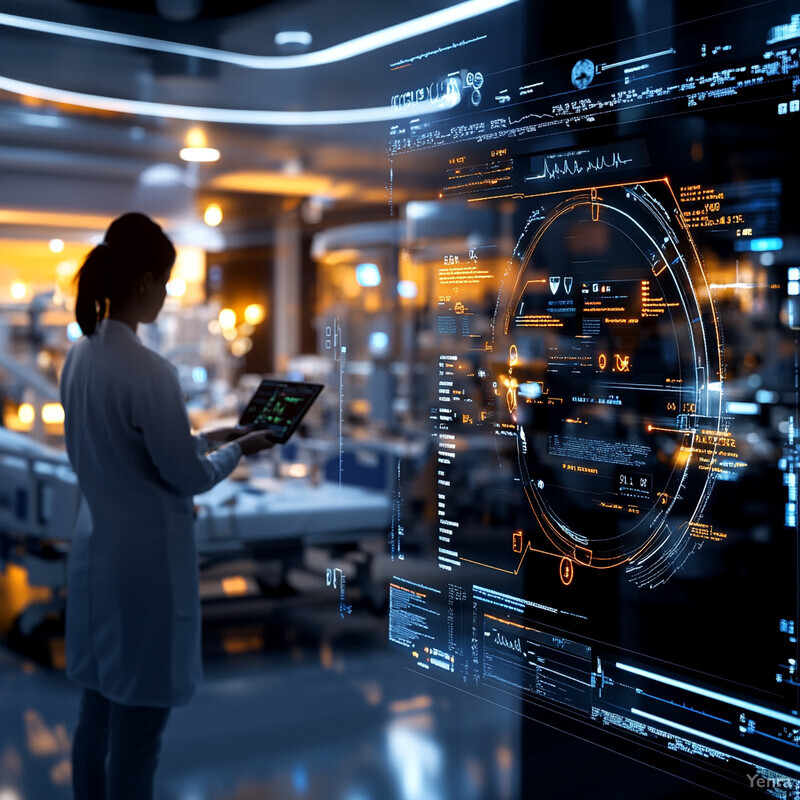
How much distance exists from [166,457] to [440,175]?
72cm

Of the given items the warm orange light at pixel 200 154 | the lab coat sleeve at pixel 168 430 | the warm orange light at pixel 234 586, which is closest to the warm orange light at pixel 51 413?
the warm orange light at pixel 234 586

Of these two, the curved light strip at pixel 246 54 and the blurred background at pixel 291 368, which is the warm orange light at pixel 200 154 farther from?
the curved light strip at pixel 246 54

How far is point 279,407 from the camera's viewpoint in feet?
6.49

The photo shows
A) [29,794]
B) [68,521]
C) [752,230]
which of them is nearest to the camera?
[752,230]

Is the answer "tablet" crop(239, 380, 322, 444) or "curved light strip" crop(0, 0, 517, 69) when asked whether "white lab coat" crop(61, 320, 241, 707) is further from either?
"curved light strip" crop(0, 0, 517, 69)

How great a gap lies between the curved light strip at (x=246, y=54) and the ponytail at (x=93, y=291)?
1847mm

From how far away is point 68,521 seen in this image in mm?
3793

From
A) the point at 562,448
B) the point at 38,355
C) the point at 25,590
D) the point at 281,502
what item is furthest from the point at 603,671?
the point at 38,355

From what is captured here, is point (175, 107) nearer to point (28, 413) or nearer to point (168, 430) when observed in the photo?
point (28, 413)

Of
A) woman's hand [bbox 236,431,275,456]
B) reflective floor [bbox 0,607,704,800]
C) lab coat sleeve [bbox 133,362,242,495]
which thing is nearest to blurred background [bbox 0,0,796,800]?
reflective floor [bbox 0,607,704,800]

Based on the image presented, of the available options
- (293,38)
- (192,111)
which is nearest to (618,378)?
(293,38)

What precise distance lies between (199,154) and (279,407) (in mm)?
6012

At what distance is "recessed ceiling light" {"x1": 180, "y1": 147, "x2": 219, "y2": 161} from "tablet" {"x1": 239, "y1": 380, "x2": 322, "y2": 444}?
5294 millimetres

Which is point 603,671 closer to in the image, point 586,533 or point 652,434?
point 586,533
